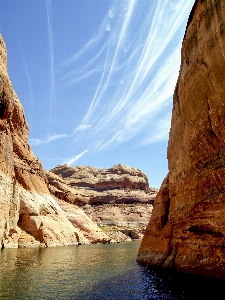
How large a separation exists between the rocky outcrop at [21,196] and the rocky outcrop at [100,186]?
140 ft

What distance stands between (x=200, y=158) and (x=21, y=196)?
44300 mm

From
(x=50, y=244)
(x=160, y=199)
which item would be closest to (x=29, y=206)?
(x=50, y=244)

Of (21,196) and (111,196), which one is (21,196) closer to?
(21,196)

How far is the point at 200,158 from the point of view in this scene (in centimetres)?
2095

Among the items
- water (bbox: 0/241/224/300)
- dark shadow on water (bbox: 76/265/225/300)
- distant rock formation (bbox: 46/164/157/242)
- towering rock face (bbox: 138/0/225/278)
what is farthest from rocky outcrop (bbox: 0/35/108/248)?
dark shadow on water (bbox: 76/265/225/300)

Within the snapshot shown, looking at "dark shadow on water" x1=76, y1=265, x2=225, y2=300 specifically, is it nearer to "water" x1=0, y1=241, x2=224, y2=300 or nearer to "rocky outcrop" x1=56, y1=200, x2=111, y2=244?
"water" x1=0, y1=241, x2=224, y2=300

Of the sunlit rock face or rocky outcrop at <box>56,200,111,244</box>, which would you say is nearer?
the sunlit rock face

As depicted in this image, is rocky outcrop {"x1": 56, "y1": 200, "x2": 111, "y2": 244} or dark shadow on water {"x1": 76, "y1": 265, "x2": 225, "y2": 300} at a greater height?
rocky outcrop {"x1": 56, "y1": 200, "x2": 111, "y2": 244}

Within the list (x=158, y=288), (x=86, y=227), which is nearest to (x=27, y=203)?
(x=86, y=227)

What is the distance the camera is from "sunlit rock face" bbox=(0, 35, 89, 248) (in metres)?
47.8

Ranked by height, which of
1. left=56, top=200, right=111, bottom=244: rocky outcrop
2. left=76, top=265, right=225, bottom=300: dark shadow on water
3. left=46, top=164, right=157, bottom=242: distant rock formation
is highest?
left=46, top=164, right=157, bottom=242: distant rock formation

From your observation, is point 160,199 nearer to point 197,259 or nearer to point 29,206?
point 197,259

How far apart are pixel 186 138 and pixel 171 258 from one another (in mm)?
10370

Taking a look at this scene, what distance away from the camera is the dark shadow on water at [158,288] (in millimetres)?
15280
